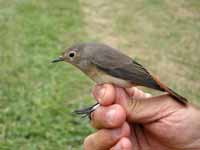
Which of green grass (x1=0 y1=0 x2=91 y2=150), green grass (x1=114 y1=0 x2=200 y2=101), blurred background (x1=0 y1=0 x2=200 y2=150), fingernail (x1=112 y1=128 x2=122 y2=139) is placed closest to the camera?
fingernail (x1=112 y1=128 x2=122 y2=139)

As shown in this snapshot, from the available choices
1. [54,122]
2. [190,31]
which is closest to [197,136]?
[54,122]

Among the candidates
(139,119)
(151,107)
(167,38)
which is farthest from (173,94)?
(167,38)

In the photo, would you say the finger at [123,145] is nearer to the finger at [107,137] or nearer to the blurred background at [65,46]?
the finger at [107,137]

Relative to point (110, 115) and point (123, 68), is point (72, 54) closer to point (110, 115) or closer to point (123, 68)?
point (123, 68)

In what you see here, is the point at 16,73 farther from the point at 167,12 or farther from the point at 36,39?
the point at 167,12

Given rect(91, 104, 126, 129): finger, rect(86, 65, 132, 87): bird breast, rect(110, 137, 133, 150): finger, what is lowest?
rect(110, 137, 133, 150): finger

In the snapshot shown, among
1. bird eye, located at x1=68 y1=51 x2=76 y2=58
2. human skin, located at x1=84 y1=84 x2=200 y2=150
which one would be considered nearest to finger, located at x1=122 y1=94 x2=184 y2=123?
human skin, located at x1=84 y1=84 x2=200 y2=150

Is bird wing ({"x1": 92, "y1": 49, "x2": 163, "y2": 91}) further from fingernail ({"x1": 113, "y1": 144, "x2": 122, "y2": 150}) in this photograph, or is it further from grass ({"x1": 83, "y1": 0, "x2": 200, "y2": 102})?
grass ({"x1": 83, "y1": 0, "x2": 200, "y2": 102})

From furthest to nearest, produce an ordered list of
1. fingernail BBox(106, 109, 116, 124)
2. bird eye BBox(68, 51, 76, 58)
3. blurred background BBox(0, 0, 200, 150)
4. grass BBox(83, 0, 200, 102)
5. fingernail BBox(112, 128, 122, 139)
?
grass BBox(83, 0, 200, 102)
blurred background BBox(0, 0, 200, 150)
bird eye BBox(68, 51, 76, 58)
fingernail BBox(112, 128, 122, 139)
fingernail BBox(106, 109, 116, 124)
